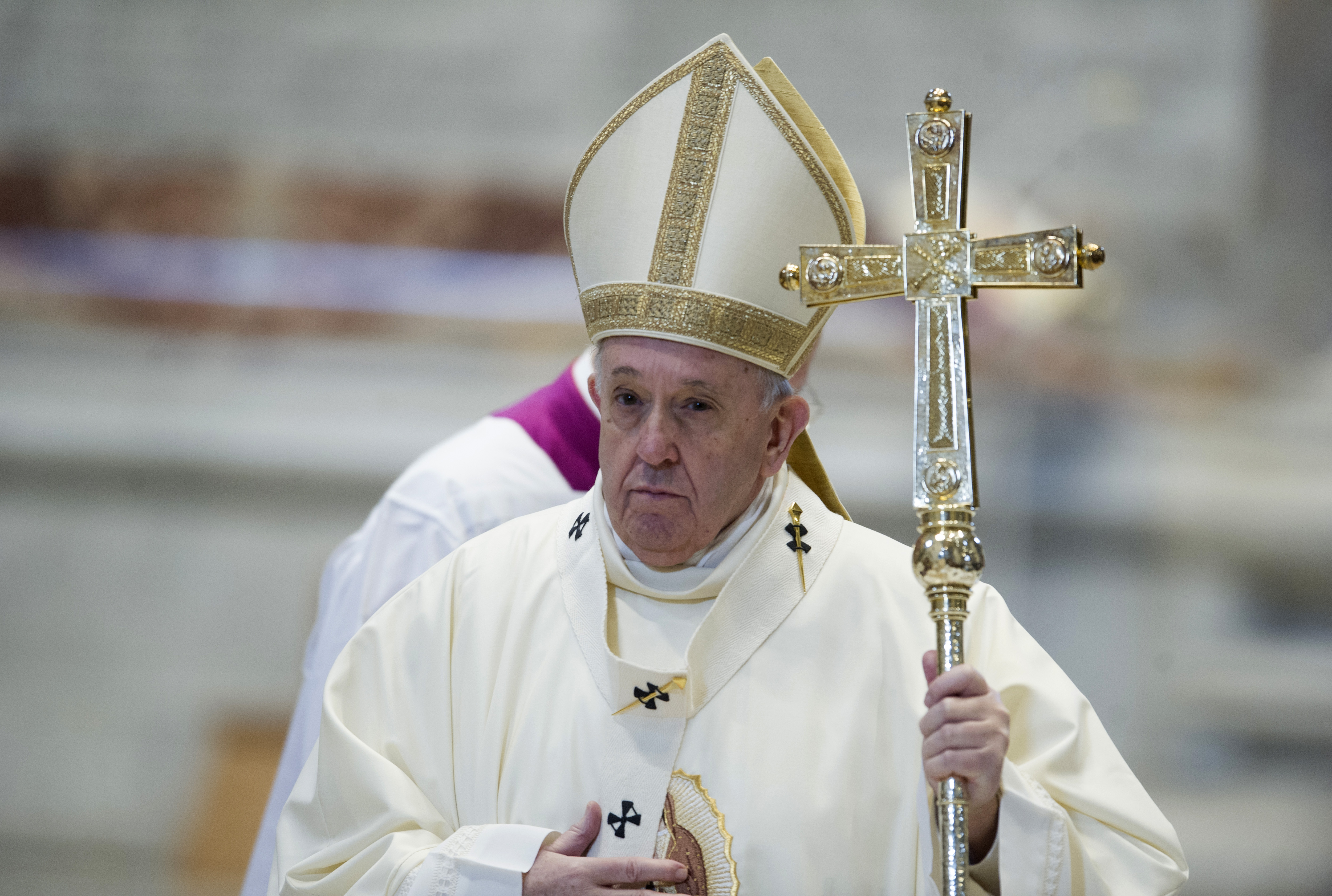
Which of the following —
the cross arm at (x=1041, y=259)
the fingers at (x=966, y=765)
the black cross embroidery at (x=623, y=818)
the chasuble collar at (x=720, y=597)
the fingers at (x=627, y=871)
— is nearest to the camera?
the fingers at (x=966, y=765)

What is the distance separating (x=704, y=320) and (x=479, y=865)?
3.14ft

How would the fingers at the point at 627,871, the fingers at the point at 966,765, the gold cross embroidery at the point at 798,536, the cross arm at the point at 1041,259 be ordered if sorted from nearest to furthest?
the fingers at the point at 966,765, the cross arm at the point at 1041,259, the fingers at the point at 627,871, the gold cross embroidery at the point at 798,536

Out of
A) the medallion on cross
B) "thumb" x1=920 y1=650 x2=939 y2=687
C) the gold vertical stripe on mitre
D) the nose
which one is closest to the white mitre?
the gold vertical stripe on mitre

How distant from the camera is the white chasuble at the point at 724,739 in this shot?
2.13 meters

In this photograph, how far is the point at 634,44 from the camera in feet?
21.1

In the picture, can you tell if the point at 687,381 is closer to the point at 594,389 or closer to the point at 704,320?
the point at 704,320

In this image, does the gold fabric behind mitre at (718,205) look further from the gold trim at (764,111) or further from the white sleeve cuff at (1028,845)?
the white sleeve cuff at (1028,845)

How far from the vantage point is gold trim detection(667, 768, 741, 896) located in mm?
2148

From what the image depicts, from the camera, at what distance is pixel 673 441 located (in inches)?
89.5

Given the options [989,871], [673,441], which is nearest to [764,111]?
[673,441]

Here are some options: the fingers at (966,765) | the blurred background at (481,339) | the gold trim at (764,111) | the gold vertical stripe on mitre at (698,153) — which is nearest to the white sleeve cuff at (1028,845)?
the fingers at (966,765)

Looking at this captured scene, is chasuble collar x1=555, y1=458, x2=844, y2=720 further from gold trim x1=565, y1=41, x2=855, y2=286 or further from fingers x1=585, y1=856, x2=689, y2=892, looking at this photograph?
gold trim x1=565, y1=41, x2=855, y2=286

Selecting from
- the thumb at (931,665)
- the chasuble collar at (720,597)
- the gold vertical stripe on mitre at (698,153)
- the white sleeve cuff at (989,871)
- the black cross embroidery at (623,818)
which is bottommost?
the white sleeve cuff at (989,871)

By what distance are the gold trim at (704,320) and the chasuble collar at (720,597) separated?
276 mm
